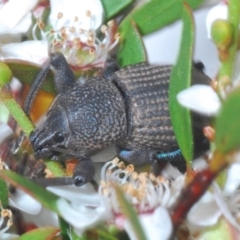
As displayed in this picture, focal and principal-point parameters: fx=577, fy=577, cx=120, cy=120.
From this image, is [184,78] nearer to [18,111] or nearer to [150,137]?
[18,111]

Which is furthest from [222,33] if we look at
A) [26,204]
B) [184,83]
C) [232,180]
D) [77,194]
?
→ [26,204]

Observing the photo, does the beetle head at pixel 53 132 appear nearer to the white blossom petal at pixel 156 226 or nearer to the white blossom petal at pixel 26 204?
the white blossom petal at pixel 26 204

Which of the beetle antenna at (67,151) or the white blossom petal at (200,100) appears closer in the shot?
the white blossom petal at (200,100)

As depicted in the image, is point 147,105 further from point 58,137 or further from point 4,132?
point 4,132

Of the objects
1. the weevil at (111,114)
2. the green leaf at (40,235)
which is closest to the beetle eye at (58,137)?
the weevil at (111,114)

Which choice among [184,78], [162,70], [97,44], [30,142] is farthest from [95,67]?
[184,78]

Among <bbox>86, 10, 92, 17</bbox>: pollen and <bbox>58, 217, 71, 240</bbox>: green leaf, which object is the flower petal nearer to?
<bbox>86, 10, 92, 17</bbox>: pollen
